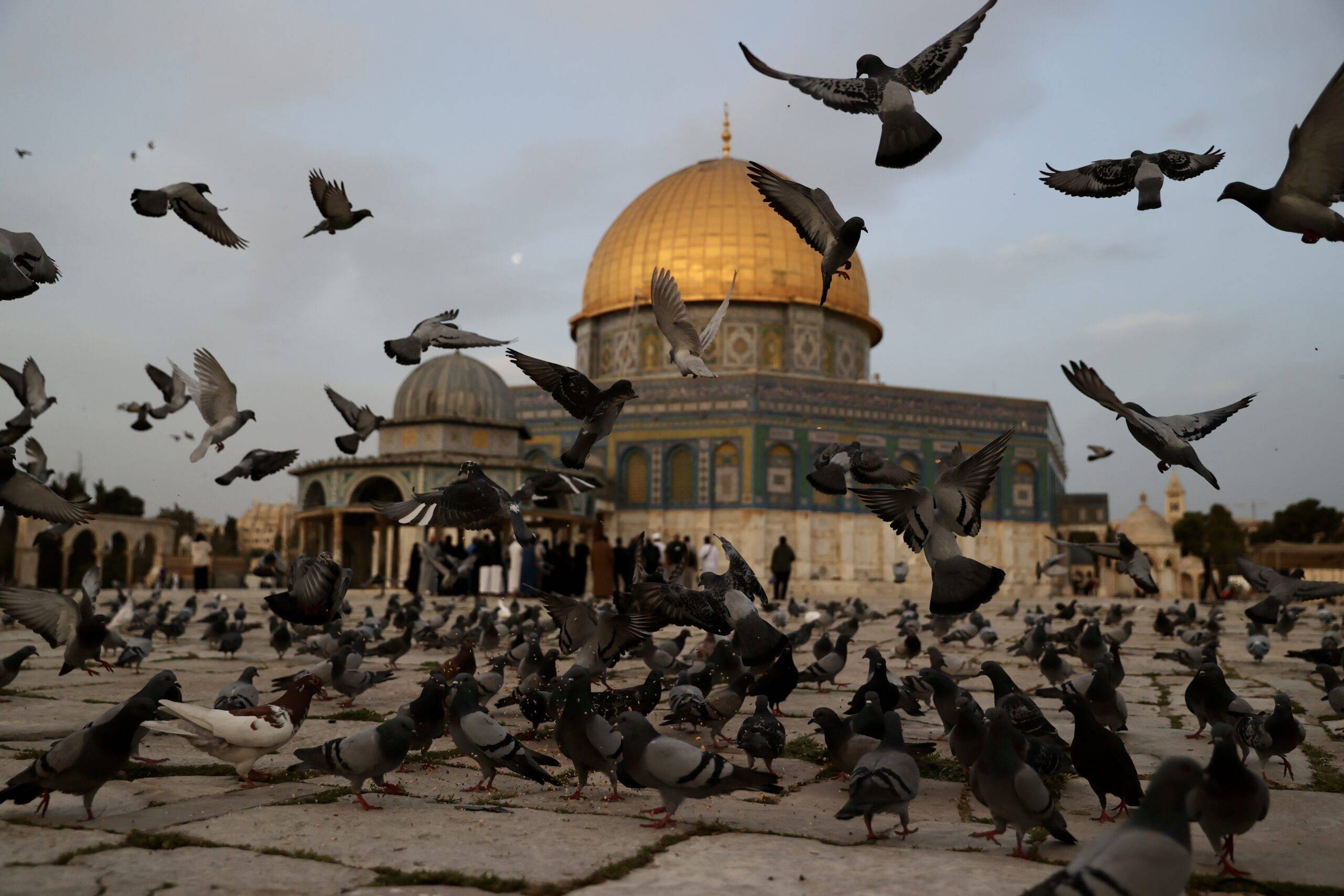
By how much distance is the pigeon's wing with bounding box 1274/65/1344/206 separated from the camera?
11.9 feet

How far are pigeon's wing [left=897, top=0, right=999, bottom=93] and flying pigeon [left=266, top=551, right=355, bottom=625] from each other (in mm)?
3354

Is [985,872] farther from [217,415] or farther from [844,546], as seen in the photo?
[844,546]

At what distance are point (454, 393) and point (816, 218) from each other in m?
25.1

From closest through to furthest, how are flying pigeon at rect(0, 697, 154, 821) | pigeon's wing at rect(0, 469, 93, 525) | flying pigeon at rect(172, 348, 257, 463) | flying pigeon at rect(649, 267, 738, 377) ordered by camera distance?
1. flying pigeon at rect(0, 697, 154, 821)
2. pigeon's wing at rect(0, 469, 93, 525)
3. flying pigeon at rect(649, 267, 738, 377)
4. flying pigeon at rect(172, 348, 257, 463)

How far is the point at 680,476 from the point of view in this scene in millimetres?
32750

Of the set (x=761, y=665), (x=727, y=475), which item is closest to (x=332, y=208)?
(x=761, y=665)

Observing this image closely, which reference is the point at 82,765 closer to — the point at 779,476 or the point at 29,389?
the point at 29,389

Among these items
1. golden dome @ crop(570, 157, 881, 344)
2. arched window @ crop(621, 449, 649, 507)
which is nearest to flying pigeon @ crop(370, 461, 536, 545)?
arched window @ crop(621, 449, 649, 507)

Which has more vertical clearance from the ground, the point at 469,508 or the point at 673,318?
the point at 673,318

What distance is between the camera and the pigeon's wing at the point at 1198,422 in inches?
183

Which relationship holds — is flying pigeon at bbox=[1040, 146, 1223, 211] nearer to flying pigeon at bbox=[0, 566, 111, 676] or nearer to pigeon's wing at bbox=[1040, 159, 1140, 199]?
pigeon's wing at bbox=[1040, 159, 1140, 199]

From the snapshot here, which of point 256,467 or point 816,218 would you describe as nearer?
point 816,218

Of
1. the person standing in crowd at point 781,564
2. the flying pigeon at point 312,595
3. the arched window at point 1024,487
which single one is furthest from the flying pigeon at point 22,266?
the arched window at point 1024,487

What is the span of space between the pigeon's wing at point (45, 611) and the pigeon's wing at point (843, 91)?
4.00 metres
